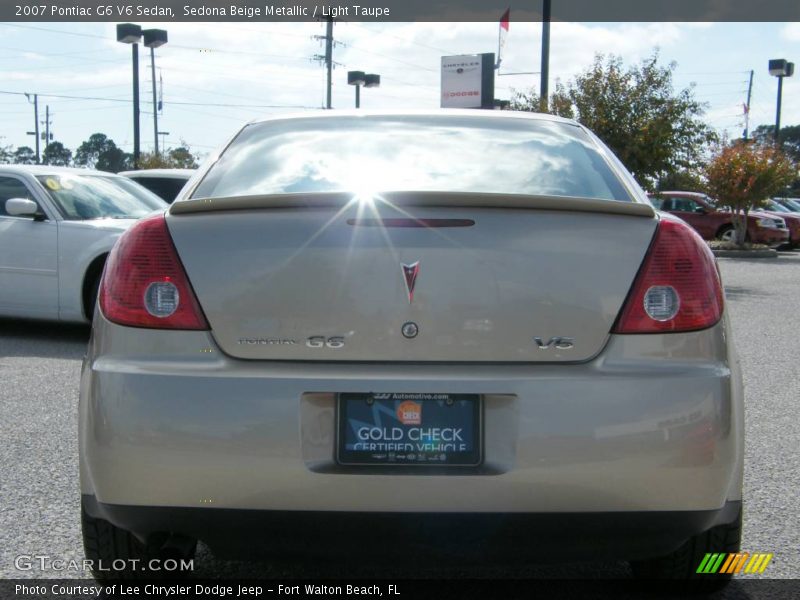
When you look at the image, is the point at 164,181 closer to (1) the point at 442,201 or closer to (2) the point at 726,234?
(1) the point at 442,201

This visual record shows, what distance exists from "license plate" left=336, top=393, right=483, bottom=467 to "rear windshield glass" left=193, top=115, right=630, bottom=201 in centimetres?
59

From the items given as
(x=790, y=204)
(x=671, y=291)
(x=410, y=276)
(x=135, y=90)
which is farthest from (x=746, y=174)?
(x=410, y=276)

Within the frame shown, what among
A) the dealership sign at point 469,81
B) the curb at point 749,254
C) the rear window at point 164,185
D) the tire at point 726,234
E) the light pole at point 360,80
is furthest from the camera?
the light pole at point 360,80

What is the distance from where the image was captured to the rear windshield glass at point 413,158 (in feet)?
9.29

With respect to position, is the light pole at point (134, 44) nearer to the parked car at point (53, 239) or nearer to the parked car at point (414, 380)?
the parked car at point (53, 239)

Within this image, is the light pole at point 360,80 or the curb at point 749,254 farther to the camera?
the light pole at point 360,80

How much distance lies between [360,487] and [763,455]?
120 inches

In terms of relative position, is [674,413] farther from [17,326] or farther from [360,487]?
[17,326]

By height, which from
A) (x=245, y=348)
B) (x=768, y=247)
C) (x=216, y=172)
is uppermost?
(x=216, y=172)

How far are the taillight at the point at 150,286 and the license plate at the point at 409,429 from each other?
0.47 m

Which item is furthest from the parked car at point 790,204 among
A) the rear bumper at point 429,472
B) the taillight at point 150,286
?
the taillight at point 150,286

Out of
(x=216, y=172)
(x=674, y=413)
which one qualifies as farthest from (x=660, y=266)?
(x=216, y=172)

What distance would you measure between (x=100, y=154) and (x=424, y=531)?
114656 millimetres

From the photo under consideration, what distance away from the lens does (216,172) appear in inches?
120
